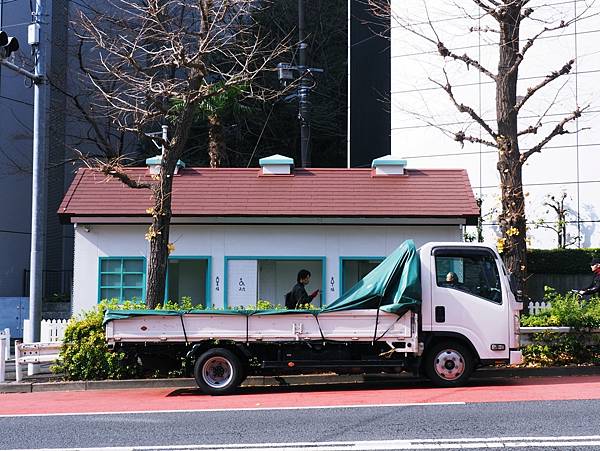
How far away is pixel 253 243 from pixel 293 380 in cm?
593

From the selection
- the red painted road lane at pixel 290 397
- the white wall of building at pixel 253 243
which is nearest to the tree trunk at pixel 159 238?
the red painted road lane at pixel 290 397

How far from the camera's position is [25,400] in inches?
480

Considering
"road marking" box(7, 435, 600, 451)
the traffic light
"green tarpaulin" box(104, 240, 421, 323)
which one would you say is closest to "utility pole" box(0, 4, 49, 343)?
the traffic light

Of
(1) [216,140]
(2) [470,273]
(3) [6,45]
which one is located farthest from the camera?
(1) [216,140]

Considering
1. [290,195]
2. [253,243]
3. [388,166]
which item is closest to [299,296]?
[253,243]

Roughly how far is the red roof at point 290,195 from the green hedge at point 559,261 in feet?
16.8

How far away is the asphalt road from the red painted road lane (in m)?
0.03

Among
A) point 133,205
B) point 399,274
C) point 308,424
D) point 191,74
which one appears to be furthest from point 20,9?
point 308,424

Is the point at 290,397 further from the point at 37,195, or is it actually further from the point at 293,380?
the point at 37,195

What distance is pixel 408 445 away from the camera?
7453 mm

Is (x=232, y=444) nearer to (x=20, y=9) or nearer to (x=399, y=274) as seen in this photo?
(x=399, y=274)

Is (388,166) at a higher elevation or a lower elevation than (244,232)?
higher

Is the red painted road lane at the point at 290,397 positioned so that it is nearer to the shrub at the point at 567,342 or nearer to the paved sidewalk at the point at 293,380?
the paved sidewalk at the point at 293,380

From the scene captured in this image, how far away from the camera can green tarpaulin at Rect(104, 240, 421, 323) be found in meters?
11.5
